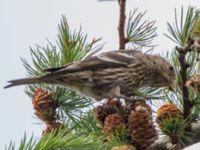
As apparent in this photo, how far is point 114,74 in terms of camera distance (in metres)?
2.79

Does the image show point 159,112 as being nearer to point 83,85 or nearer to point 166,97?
point 166,97

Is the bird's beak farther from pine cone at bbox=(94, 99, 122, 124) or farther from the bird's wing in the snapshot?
the bird's wing

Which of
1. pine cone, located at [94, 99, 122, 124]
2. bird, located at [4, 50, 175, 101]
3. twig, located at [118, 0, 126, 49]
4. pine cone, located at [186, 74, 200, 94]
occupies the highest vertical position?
twig, located at [118, 0, 126, 49]

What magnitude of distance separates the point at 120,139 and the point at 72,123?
29cm

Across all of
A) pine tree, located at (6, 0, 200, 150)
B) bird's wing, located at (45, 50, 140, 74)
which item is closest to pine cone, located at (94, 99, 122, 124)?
pine tree, located at (6, 0, 200, 150)

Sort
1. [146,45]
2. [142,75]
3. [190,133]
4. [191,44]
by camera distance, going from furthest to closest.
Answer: [142,75]
[146,45]
[190,133]
[191,44]

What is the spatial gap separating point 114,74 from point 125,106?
926mm

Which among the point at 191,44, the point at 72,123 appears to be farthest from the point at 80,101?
the point at 191,44

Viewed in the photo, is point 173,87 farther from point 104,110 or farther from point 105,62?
A: point 105,62

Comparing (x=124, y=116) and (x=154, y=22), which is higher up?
(x=154, y=22)

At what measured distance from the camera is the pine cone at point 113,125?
1.70 m

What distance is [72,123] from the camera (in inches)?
75.4

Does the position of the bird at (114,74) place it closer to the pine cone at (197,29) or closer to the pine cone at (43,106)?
the pine cone at (43,106)

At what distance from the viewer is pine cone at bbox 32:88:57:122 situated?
6.15 ft
